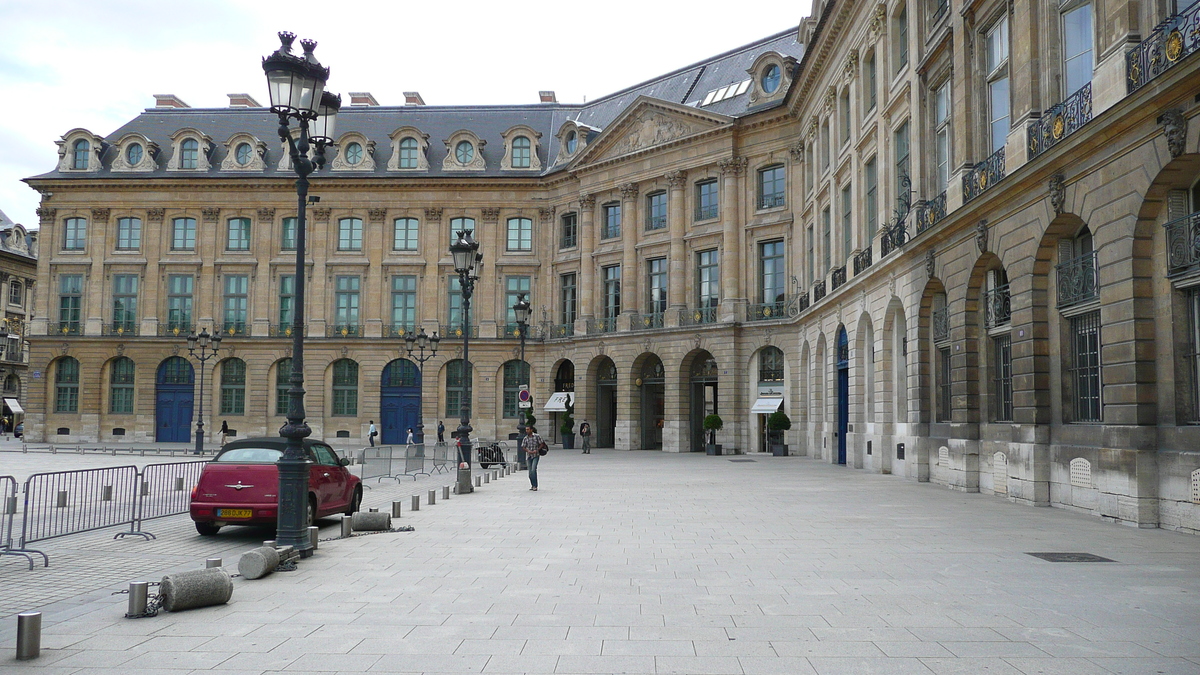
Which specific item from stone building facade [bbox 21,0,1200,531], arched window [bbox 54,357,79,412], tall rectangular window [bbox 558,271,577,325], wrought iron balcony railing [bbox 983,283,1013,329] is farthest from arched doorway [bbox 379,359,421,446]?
wrought iron balcony railing [bbox 983,283,1013,329]

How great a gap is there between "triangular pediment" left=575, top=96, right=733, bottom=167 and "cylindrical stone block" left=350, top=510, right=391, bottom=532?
110 feet

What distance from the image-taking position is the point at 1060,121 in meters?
16.4

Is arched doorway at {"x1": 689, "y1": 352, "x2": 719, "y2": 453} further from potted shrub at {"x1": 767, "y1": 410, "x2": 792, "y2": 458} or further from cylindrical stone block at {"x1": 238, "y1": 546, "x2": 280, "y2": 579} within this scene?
cylindrical stone block at {"x1": 238, "y1": 546, "x2": 280, "y2": 579}

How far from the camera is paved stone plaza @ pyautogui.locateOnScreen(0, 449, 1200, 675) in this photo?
6.70 meters

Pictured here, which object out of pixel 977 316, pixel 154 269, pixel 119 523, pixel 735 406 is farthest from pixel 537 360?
pixel 119 523

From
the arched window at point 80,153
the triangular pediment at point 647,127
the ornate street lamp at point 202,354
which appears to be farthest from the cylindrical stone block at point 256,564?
the arched window at point 80,153

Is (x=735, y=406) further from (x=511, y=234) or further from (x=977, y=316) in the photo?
(x=977, y=316)

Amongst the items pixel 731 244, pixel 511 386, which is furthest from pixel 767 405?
pixel 511 386

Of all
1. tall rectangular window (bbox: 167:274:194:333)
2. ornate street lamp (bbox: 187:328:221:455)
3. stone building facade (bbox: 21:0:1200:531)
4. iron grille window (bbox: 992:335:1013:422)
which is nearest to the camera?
stone building facade (bbox: 21:0:1200:531)

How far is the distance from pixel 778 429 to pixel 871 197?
12240 millimetres

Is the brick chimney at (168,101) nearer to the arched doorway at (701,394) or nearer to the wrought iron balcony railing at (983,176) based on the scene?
the arched doorway at (701,394)

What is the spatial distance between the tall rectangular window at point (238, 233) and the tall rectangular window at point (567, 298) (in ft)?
62.4

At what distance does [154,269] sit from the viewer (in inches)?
2183

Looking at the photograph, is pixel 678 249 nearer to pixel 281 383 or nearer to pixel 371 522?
pixel 281 383
